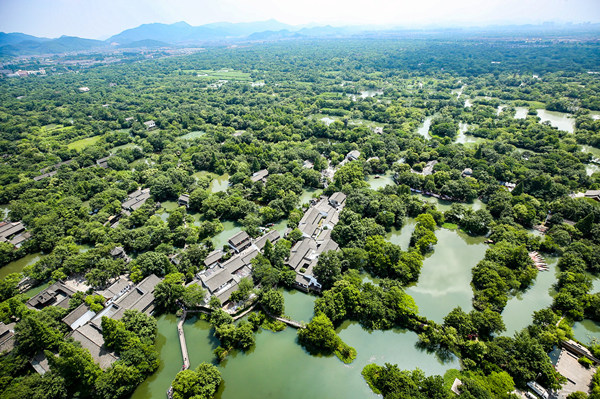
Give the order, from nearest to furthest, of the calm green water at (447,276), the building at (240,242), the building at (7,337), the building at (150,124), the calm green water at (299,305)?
the building at (7,337) → the calm green water at (299,305) → the calm green water at (447,276) → the building at (240,242) → the building at (150,124)

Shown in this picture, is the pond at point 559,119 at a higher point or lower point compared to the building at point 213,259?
higher

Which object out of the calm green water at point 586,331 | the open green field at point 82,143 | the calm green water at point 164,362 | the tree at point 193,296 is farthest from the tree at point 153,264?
the open green field at point 82,143

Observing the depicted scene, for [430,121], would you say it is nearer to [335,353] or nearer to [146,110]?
[335,353]

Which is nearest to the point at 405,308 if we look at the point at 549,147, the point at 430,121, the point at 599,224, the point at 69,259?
the point at 599,224

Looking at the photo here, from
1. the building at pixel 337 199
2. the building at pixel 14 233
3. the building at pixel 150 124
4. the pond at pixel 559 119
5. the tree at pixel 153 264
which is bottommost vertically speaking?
the building at pixel 14 233

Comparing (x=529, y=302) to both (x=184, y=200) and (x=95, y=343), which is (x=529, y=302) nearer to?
(x=95, y=343)

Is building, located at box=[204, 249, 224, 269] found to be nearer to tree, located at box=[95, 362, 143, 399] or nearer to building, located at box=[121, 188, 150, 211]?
tree, located at box=[95, 362, 143, 399]

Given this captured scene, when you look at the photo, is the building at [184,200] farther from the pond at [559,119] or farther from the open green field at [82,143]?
the pond at [559,119]

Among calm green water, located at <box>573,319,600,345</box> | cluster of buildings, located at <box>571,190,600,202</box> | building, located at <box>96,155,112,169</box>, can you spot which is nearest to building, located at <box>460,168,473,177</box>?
cluster of buildings, located at <box>571,190,600,202</box>

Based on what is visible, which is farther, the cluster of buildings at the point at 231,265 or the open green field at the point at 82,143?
the open green field at the point at 82,143
